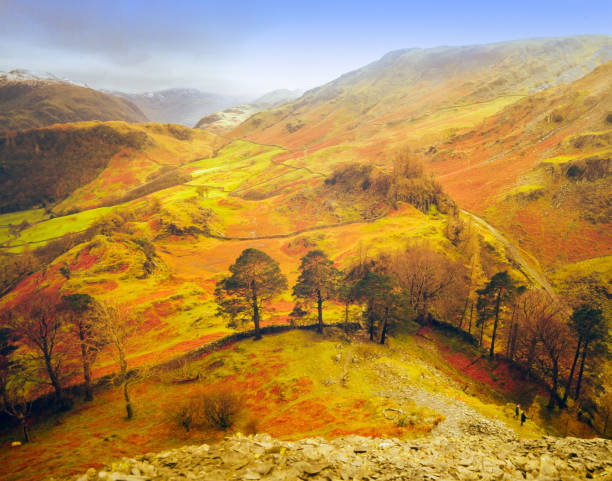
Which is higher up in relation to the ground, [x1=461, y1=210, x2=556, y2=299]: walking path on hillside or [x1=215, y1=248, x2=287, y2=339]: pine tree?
[x1=215, y1=248, x2=287, y2=339]: pine tree

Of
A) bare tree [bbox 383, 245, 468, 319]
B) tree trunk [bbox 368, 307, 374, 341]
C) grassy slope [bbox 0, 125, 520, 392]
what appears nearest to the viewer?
tree trunk [bbox 368, 307, 374, 341]

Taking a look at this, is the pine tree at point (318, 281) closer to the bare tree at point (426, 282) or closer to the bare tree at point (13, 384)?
the bare tree at point (426, 282)

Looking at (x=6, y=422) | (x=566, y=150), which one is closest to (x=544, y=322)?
(x=6, y=422)

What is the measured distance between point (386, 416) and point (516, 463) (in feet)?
31.9

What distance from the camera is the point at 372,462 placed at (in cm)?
1209

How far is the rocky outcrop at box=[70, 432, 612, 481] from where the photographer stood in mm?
10461

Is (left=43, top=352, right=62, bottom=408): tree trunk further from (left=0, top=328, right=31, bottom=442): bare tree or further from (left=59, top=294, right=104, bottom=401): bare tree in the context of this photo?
(left=59, top=294, right=104, bottom=401): bare tree

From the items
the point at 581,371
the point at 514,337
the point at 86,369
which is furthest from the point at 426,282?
the point at 86,369

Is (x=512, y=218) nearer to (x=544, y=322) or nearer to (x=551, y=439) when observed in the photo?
(x=544, y=322)

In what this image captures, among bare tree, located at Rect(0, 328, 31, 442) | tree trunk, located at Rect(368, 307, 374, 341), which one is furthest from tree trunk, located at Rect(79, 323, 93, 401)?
tree trunk, located at Rect(368, 307, 374, 341)

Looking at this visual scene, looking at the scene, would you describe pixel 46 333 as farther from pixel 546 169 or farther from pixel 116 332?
pixel 546 169

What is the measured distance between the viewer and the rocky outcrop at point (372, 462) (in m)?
10.5

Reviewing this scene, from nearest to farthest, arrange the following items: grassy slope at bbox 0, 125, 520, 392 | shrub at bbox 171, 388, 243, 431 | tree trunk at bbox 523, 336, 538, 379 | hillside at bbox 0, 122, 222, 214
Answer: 1. shrub at bbox 171, 388, 243, 431
2. tree trunk at bbox 523, 336, 538, 379
3. grassy slope at bbox 0, 125, 520, 392
4. hillside at bbox 0, 122, 222, 214

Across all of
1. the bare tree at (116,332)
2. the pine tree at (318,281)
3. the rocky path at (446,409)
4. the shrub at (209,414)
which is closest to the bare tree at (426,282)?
the pine tree at (318,281)
